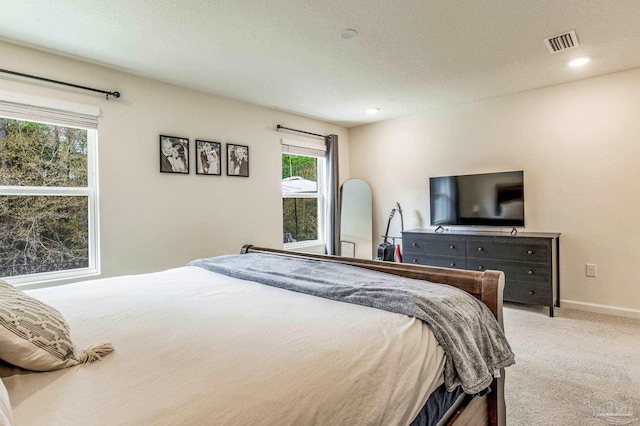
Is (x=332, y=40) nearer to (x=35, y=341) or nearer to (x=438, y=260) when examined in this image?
(x=35, y=341)

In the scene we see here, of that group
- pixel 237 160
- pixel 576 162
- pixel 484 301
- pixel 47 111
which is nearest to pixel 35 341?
pixel 484 301

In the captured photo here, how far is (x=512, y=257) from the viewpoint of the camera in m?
3.43

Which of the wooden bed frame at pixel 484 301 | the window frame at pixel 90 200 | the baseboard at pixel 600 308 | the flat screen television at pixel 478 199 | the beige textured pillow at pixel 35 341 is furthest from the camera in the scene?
the flat screen television at pixel 478 199

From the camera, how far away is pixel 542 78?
3381mm

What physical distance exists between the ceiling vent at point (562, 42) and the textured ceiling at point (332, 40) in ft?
0.15

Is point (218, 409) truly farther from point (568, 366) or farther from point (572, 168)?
point (572, 168)

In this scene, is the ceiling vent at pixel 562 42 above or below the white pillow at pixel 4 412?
above

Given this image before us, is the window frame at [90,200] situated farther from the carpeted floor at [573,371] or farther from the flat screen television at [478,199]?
the flat screen television at [478,199]

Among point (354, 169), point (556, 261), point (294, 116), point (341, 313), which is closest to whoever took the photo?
point (341, 313)

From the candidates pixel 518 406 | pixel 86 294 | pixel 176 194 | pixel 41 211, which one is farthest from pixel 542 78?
pixel 41 211

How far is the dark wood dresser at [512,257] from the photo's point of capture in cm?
326

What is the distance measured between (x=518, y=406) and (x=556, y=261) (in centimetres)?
229

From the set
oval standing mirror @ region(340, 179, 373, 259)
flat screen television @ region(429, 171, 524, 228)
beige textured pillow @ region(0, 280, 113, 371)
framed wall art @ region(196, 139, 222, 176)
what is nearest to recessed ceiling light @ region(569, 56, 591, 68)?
flat screen television @ region(429, 171, 524, 228)

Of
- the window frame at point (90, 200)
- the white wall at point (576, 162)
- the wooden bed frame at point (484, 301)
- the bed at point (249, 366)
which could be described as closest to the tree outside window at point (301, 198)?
the white wall at point (576, 162)
